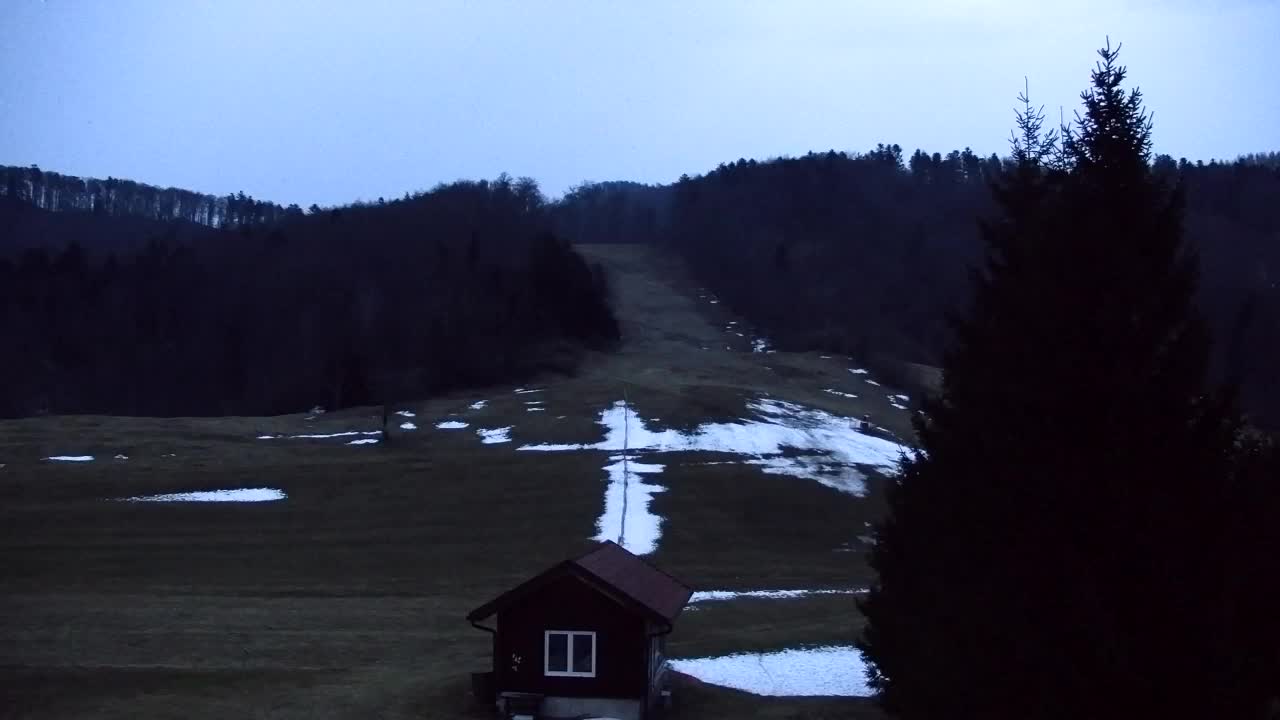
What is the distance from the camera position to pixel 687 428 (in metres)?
63.4

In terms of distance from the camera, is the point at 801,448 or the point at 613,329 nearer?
the point at 801,448

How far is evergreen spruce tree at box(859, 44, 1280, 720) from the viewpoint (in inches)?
367

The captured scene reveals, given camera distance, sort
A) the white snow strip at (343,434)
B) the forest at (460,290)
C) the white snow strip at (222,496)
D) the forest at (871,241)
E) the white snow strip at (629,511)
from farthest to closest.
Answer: the forest at (871,241)
the forest at (460,290)
the white snow strip at (343,434)
the white snow strip at (222,496)
the white snow strip at (629,511)

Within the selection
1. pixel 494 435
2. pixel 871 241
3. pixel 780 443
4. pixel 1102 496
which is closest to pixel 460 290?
pixel 494 435

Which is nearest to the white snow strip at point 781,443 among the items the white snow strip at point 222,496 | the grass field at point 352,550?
the grass field at point 352,550

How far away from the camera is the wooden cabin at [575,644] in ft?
74.3

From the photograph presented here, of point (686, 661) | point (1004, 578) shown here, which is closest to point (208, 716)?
point (686, 661)

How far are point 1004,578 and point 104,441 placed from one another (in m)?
58.0

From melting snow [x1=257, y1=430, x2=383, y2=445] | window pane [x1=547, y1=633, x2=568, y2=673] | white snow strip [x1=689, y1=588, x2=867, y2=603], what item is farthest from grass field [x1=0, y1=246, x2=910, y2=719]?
window pane [x1=547, y1=633, x2=568, y2=673]

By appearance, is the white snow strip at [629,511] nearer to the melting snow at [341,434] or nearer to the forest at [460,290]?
the melting snow at [341,434]

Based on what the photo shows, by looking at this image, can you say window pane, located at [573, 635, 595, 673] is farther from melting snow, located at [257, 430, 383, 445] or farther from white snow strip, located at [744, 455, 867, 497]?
melting snow, located at [257, 430, 383, 445]

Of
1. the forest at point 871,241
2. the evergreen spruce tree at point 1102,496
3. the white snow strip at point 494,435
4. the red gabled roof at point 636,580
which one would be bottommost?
the red gabled roof at point 636,580

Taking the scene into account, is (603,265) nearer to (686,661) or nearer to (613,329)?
(613,329)

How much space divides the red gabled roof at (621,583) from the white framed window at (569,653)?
1.12 metres
